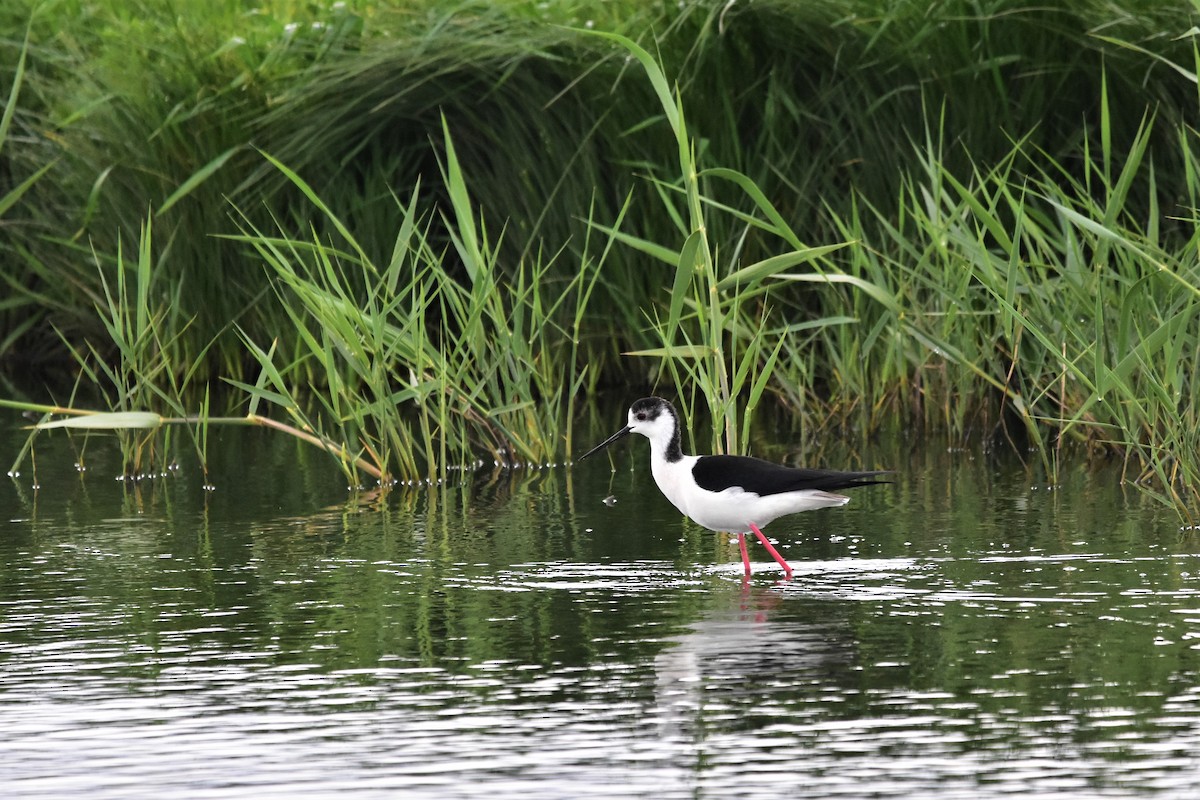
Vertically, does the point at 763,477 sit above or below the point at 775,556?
above

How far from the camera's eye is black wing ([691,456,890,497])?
265 inches

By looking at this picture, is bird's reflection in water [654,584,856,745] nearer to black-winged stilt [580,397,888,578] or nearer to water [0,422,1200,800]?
water [0,422,1200,800]

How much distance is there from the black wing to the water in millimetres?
289

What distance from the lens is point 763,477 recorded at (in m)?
6.80

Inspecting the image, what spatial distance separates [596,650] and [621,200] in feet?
22.4

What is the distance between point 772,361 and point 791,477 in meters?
1.26

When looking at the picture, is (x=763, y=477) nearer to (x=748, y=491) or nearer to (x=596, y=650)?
(x=748, y=491)

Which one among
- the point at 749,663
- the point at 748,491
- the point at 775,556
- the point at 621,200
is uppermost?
the point at 621,200

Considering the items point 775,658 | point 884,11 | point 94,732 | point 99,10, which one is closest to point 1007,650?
point 775,658

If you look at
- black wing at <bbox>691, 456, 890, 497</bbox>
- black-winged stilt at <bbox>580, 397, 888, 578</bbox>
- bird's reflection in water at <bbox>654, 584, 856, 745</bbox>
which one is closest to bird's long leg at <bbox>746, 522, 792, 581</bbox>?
black-winged stilt at <bbox>580, 397, 888, 578</bbox>

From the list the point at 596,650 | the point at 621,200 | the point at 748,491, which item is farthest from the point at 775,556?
the point at 621,200

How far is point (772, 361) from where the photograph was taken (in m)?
7.96

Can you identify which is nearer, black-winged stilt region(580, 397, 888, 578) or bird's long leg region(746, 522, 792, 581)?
bird's long leg region(746, 522, 792, 581)

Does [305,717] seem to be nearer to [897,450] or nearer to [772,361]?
[772,361]
